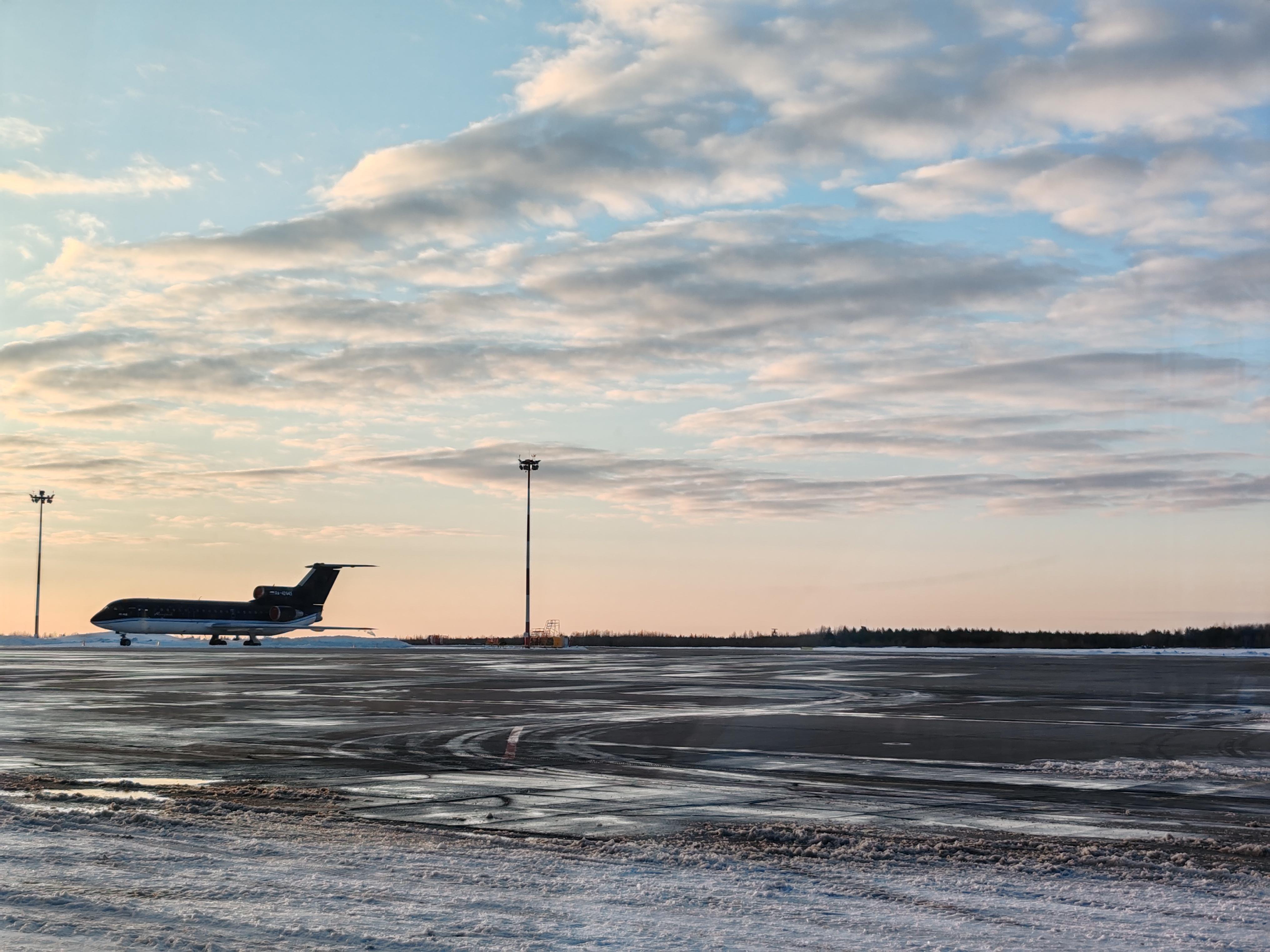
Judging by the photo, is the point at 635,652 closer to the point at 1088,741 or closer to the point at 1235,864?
the point at 1088,741

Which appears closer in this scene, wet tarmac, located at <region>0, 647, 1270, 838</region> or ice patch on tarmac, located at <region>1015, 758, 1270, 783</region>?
wet tarmac, located at <region>0, 647, 1270, 838</region>

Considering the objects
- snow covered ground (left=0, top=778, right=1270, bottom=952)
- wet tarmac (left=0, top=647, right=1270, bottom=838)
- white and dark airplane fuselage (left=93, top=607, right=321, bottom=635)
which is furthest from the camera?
white and dark airplane fuselage (left=93, top=607, right=321, bottom=635)

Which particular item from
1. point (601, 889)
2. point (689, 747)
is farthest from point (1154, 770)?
point (601, 889)

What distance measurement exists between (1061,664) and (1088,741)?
116 ft

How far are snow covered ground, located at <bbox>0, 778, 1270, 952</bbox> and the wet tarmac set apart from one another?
3.31 feet

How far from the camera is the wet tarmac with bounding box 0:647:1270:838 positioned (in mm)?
11375

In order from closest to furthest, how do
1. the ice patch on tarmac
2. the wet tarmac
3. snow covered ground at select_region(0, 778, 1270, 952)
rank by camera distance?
snow covered ground at select_region(0, 778, 1270, 952)
the wet tarmac
the ice patch on tarmac

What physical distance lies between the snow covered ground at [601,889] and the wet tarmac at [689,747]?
1.01 metres

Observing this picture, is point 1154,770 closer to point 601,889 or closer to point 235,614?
point 601,889

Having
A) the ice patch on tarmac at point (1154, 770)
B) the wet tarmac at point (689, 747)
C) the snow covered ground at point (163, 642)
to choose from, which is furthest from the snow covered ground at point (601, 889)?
the snow covered ground at point (163, 642)

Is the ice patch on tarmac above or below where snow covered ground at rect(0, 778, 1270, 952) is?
below

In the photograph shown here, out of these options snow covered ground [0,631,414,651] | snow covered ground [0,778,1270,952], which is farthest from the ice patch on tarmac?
snow covered ground [0,631,414,651]

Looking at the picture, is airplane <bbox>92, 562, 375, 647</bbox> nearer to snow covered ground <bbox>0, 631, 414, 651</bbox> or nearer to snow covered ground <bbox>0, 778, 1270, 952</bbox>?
snow covered ground <bbox>0, 631, 414, 651</bbox>

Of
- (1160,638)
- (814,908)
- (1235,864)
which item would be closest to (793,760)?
(1235,864)
